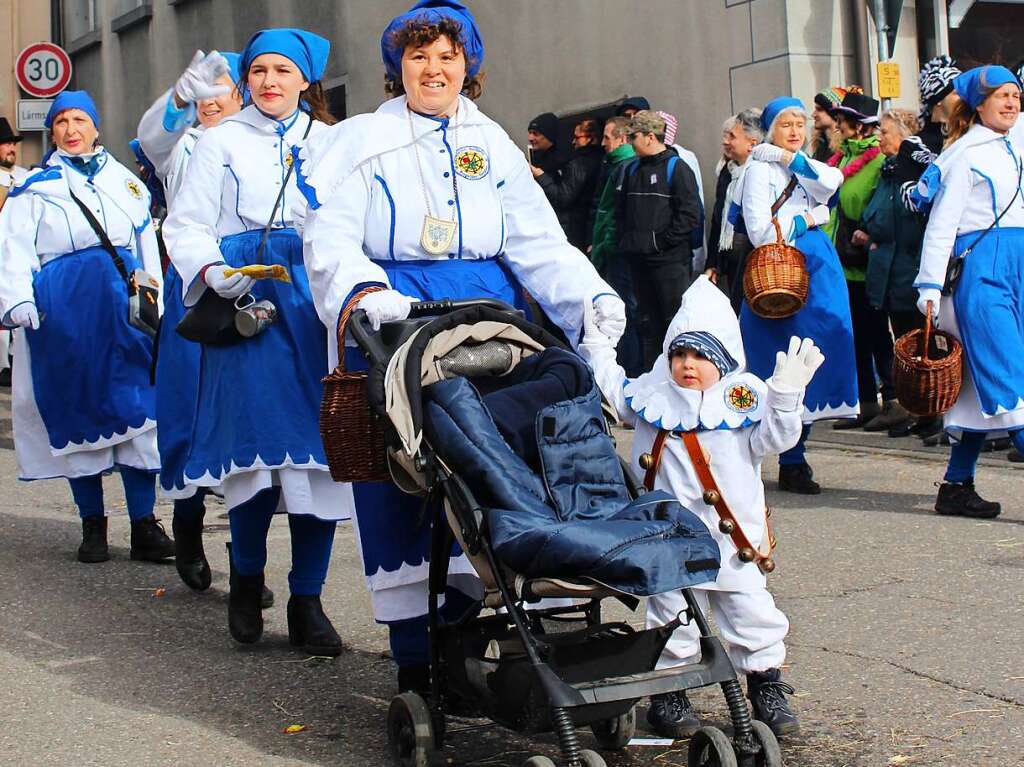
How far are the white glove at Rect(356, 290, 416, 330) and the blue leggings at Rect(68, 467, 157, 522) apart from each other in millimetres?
3716

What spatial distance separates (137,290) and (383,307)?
375 centimetres

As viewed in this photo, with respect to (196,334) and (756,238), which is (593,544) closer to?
(196,334)

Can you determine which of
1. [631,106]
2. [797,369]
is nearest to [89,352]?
[797,369]

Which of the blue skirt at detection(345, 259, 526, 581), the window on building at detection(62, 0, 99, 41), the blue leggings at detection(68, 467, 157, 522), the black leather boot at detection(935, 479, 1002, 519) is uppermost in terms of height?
the window on building at detection(62, 0, 99, 41)

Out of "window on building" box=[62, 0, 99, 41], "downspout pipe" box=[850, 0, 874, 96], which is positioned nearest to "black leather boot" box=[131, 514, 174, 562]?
"downspout pipe" box=[850, 0, 874, 96]

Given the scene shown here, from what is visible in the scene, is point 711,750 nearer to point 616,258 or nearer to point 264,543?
point 264,543

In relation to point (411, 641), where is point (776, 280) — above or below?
above

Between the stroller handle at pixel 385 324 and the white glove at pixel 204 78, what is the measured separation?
8.85 feet

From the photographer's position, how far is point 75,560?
8070 millimetres

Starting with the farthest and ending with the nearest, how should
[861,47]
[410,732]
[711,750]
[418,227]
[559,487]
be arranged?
[861,47], [418,227], [410,732], [559,487], [711,750]

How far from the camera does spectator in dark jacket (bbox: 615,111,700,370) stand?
11.9 m

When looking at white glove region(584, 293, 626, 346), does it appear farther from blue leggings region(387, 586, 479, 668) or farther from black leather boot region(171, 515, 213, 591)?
black leather boot region(171, 515, 213, 591)

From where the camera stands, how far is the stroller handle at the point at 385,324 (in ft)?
15.1

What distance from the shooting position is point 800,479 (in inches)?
354
